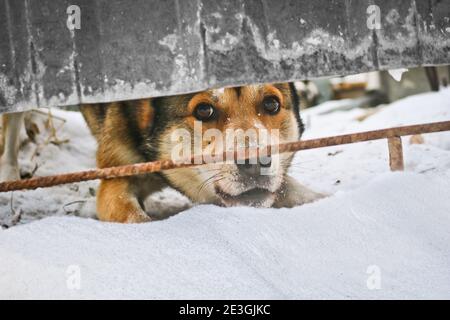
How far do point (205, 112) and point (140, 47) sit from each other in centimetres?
62

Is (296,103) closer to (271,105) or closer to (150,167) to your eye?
(271,105)

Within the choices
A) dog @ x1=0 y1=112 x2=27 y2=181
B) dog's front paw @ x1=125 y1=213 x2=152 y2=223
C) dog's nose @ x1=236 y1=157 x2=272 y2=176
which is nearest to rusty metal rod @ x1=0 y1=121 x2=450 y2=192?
dog's nose @ x1=236 y1=157 x2=272 y2=176

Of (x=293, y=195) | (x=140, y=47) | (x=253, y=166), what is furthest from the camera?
(x=293, y=195)

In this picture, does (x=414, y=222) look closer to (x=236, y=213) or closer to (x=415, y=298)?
(x=415, y=298)

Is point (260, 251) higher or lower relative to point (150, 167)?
lower

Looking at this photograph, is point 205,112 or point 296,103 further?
point 296,103

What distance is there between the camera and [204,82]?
2.46 metres

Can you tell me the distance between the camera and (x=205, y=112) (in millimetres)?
2947

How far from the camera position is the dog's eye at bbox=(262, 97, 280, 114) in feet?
10.1

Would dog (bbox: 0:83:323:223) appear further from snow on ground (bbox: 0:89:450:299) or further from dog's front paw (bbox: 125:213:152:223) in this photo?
snow on ground (bbox: 0:89:450:299)

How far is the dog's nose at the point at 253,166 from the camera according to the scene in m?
2.69

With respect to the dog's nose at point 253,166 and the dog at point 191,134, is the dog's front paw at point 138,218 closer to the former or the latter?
the dog at point 191,134

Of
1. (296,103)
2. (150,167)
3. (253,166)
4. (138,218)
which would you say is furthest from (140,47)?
(296,103)

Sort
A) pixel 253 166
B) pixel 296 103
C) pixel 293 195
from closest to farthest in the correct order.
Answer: pixel 253 166 → pixel 293 195 → pixel 296 103
